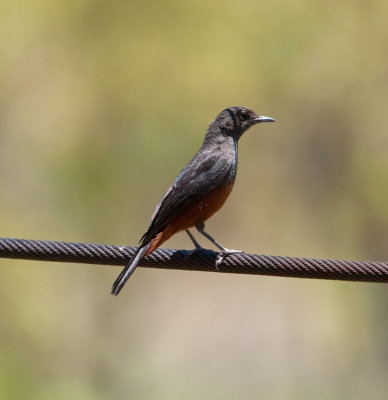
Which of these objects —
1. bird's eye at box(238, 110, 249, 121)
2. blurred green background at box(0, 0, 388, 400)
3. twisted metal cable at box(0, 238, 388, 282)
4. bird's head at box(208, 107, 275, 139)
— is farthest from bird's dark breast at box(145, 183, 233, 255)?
blurred green background at box(0, 0, 388, 400)

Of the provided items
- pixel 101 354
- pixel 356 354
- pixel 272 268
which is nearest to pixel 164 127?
pixel 101 354

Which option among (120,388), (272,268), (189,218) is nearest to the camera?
(272,268)

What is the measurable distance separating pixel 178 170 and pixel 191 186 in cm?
575

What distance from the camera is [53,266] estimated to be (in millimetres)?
12766

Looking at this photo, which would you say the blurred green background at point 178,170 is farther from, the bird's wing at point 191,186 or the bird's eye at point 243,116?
the bird's wing at point 191,186

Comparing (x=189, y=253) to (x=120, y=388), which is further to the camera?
(x=120, y=388)

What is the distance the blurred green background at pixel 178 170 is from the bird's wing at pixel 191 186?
5.33m

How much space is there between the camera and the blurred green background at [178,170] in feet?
41.3

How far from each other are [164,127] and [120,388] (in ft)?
13.2

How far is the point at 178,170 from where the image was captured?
12.5 meters

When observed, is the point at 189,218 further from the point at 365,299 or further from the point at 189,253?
the point at 365,299

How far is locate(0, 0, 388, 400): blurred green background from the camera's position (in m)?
12.6

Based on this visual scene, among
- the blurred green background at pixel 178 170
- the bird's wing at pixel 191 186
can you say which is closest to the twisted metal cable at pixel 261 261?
the bird's wing at pixel 191 186

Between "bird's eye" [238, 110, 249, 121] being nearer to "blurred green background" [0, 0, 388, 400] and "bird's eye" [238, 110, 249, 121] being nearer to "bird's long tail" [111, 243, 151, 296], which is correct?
"bird's long tail" [111, 243, 151, 296]
